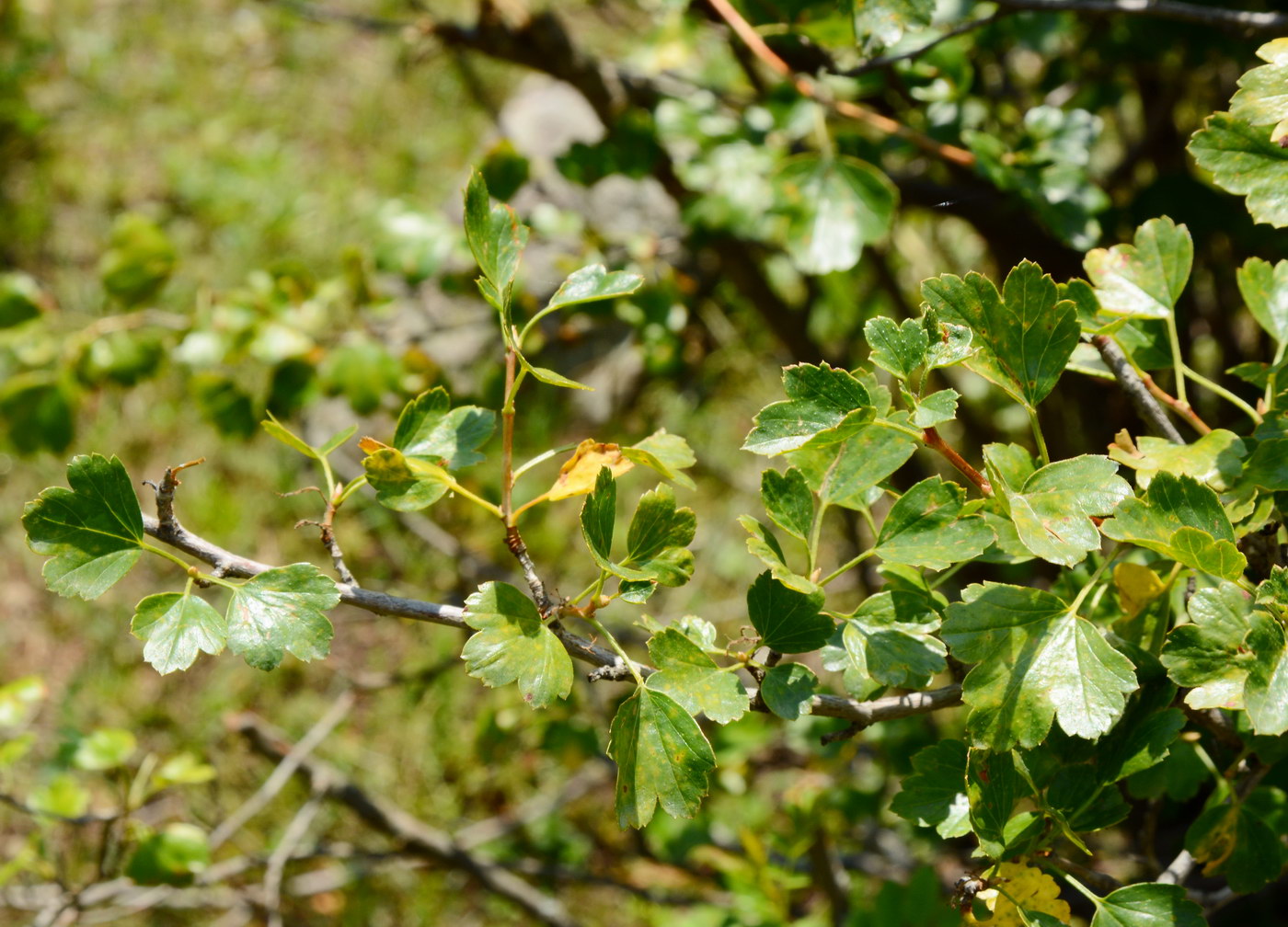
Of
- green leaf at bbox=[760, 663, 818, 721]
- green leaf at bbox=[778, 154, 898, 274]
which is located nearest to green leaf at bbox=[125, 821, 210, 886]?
green leaf at bbox=[760, 663, 818, 721]

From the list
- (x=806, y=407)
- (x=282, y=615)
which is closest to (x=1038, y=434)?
(x=806, y=407)

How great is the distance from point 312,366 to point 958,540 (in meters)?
1.24

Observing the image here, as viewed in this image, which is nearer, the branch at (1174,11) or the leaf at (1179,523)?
the leaf at (1179,523)

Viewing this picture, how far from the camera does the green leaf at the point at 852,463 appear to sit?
74 cm

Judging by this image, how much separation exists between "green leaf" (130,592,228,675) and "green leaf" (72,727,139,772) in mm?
851

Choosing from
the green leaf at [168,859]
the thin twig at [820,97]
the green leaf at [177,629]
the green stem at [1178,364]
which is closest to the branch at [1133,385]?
the green stem at [1178,364]

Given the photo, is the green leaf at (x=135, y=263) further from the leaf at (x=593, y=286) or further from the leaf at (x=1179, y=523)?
the leaf at (x=1179, y=523)

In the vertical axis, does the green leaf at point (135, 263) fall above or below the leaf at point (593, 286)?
below

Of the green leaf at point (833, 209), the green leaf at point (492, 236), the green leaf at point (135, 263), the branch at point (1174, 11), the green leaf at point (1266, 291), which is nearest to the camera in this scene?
the green leaf at point (492, 236)

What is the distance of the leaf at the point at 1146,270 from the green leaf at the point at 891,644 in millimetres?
296

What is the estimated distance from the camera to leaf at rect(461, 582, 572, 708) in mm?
685

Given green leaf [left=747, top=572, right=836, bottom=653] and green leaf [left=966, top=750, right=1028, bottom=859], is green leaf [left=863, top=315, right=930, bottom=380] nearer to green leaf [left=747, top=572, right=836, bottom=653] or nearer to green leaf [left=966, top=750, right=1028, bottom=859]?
green leaf [left=747, top=572, right=836, bottom=653]

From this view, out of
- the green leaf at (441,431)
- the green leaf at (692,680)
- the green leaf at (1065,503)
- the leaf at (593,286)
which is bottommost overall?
the green leaf at (692,680)

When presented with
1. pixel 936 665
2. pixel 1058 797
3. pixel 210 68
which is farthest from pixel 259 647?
pixel 210 68
